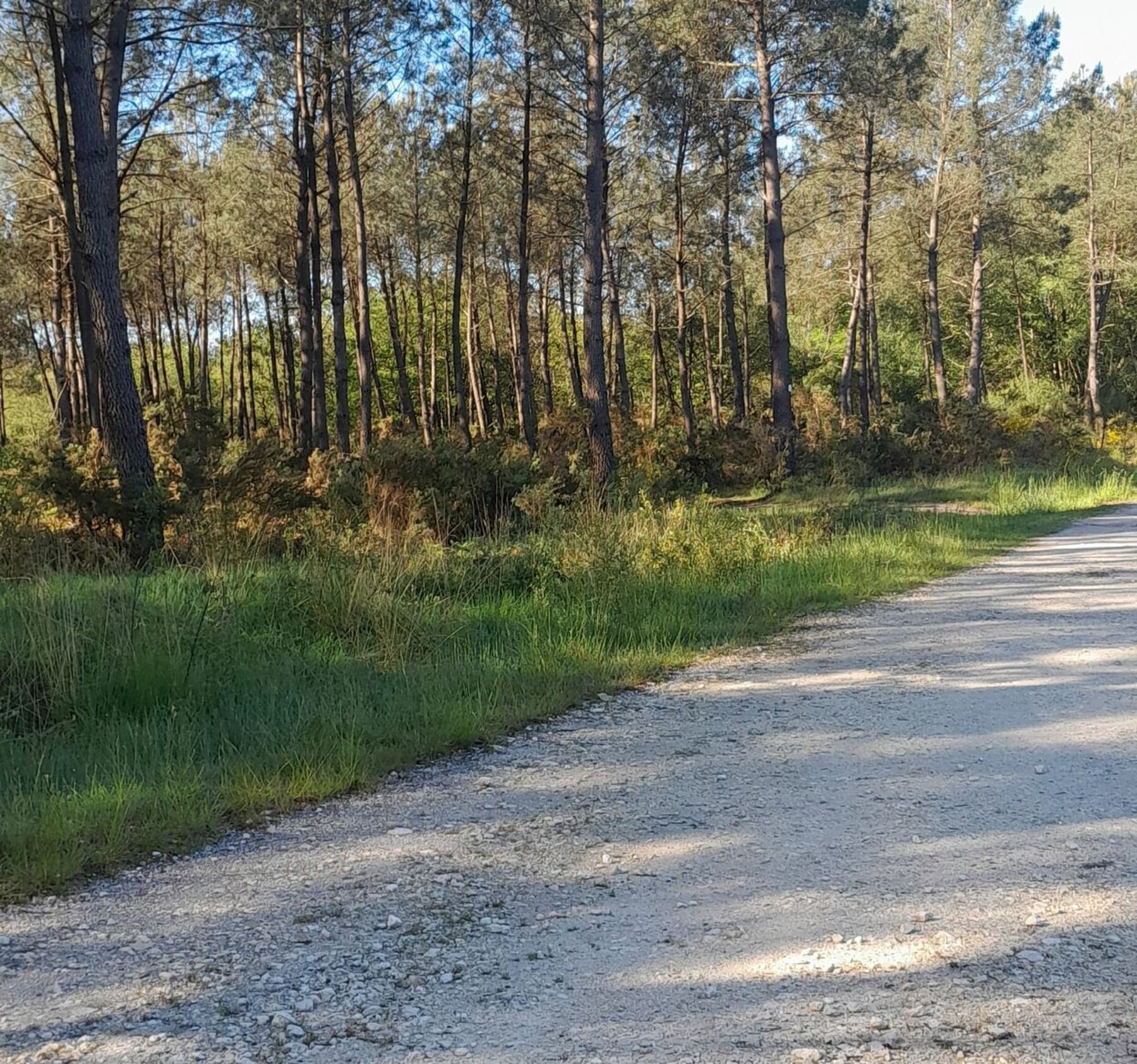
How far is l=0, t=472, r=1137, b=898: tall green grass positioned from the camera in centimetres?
413

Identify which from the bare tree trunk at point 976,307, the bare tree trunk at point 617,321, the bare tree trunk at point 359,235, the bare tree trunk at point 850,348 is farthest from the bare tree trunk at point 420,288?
the bare tree trunk at point 976,307

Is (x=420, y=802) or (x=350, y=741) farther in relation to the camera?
(x=350, y=741)

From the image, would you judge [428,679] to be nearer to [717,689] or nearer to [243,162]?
[717,689]

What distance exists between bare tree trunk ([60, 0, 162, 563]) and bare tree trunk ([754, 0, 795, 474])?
43.1 feet

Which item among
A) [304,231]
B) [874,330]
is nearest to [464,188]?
[304,231]

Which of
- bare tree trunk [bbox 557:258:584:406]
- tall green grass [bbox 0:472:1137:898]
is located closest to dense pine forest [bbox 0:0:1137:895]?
tall green grass [bbox 0:472:1137:898]

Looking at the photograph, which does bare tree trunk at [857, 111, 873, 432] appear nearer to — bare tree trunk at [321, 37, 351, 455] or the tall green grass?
bare tree trunk at [321, 37, 351, 455]

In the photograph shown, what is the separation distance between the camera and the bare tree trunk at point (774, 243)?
20953 millimetres

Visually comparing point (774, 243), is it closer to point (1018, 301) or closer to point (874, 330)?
point (874, 330)

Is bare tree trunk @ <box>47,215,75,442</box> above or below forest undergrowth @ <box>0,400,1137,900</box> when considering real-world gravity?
above

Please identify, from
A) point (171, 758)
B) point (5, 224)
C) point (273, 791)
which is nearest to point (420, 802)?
point (273, 791)

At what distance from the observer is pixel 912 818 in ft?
12.7

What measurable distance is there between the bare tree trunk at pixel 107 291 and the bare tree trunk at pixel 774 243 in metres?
13.1

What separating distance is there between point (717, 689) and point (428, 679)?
1805 mm
